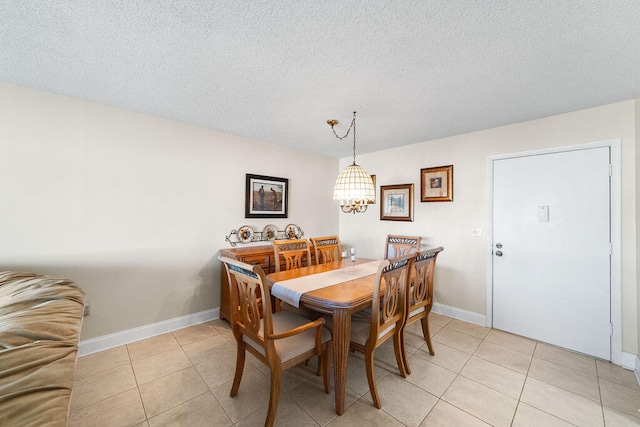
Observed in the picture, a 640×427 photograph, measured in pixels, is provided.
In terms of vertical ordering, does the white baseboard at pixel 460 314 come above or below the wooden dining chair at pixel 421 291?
below

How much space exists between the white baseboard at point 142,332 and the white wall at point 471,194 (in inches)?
101

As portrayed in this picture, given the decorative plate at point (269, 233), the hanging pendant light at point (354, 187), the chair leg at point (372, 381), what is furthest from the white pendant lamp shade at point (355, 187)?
the decorative plate at point (269, 233)

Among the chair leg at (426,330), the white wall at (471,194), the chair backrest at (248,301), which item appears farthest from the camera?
the chair leg at (426,330)

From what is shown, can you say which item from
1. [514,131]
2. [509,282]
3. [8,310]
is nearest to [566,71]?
[514,131]

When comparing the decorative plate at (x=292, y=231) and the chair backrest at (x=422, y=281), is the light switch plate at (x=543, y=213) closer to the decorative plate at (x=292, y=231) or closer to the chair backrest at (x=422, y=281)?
the chair backrest at (x=422, y=281)

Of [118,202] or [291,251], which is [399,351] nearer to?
[291,251]

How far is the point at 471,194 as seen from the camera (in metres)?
3.10

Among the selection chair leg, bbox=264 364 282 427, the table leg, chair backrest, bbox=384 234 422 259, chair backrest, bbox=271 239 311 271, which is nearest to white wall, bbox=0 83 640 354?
chair backrest, bbox=384 234 422 259

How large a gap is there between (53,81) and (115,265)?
166 cm

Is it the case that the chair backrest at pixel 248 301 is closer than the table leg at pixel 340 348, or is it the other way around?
the chair backrest at pixel 248 301

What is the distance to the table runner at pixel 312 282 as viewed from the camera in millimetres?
1884

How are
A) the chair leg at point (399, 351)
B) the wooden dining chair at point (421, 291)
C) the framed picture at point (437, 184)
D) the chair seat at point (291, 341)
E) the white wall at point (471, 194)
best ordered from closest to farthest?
the chair seat at point (291, 341)
the chair leg at point (399, 351)
the wooden dining chair at point (421, 291)
the white wall at point (471, 194)
the framed picture at point (437, 184)

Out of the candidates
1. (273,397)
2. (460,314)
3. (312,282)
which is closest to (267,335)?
(273,397)

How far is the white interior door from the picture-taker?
2334 millimetres
